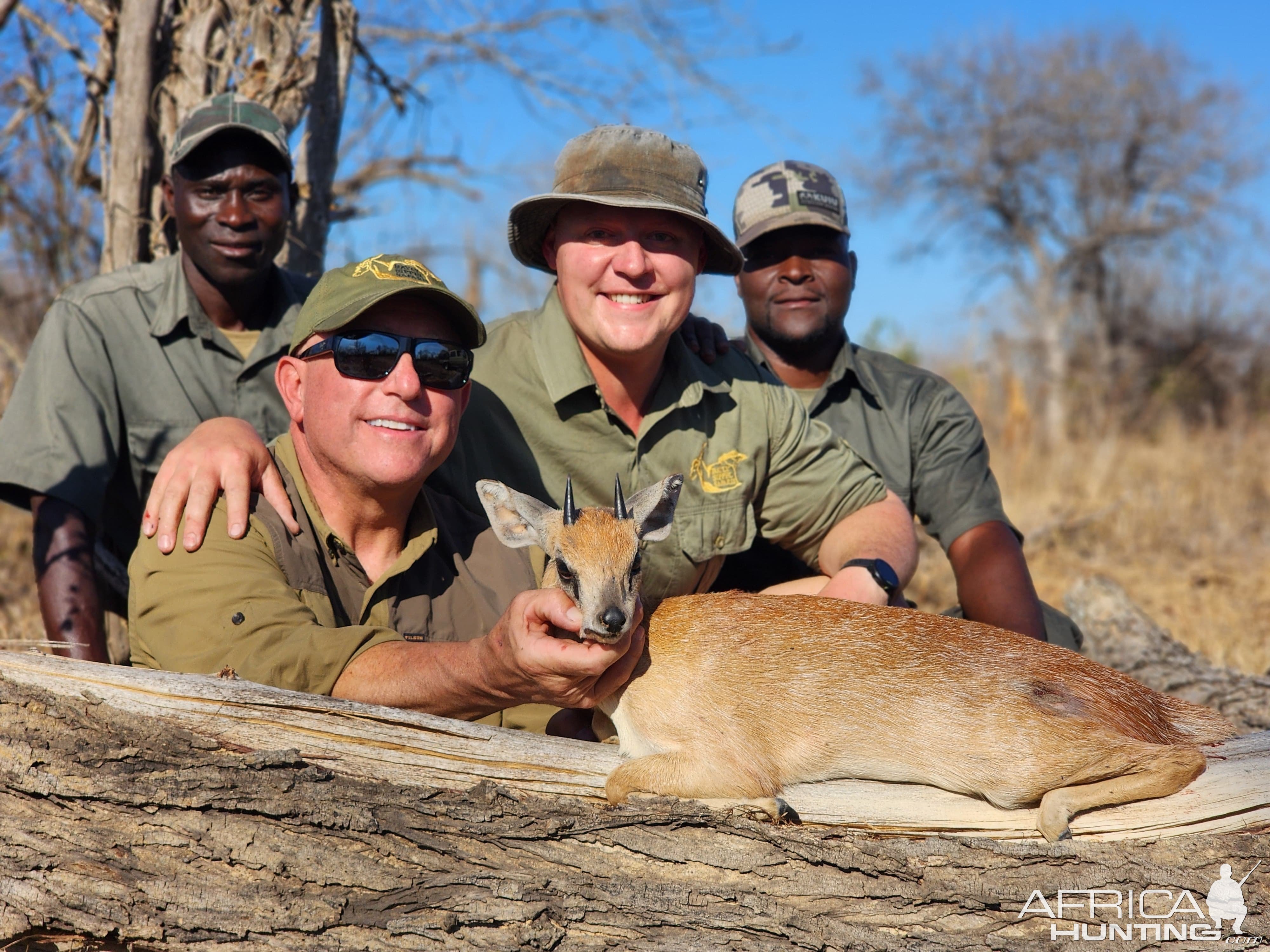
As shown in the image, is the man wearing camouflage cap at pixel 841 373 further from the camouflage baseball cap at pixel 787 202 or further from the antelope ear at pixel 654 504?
the antelope ear at pixel 654 504

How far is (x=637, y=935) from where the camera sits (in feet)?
10.7

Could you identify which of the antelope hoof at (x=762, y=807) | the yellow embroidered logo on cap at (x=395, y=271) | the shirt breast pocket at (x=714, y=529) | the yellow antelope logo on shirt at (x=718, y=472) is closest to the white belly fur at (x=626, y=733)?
the antelope hoof at (x=762, y=807)

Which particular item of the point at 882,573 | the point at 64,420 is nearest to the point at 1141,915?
the point at 882,573

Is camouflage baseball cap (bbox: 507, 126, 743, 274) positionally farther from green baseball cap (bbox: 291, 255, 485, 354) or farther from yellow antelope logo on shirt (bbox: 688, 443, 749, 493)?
yellow antelope logo on shirt (bbox: 688, 443, 749, 493)

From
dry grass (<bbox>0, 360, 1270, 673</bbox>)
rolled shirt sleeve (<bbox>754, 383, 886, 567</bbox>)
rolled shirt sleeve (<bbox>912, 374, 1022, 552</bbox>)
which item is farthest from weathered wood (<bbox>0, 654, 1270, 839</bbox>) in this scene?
dry grass (<bbox>0, 360, 1270, 673</bbox>)

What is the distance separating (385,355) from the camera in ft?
12.6

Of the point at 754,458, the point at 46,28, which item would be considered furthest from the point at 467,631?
the point at 46,28

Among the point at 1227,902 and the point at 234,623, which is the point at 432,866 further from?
the point at 1227,902

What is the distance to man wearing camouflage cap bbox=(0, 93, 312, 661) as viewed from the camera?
5355mm

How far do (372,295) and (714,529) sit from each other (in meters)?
2.13

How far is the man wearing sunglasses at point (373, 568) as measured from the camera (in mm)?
3457

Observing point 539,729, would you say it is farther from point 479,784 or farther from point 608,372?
point 608,372

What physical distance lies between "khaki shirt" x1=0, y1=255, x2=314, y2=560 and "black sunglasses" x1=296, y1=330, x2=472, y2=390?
79.7 inches

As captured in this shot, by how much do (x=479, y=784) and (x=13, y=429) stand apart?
3423 millimetres
